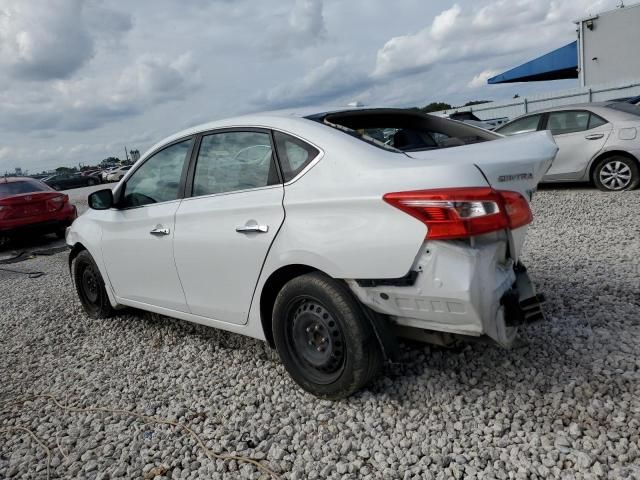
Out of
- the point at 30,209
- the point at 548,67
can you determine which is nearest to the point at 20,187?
the point at 30,209

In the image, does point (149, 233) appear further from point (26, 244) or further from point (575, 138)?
point (26, 244)

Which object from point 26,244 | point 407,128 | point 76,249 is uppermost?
point 407,128

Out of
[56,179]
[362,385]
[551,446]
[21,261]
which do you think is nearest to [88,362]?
[362,385]

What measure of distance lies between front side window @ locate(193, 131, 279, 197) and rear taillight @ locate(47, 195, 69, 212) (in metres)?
8.23

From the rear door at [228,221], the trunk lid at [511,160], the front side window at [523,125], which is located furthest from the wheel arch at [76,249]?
the front side window at [523,125]

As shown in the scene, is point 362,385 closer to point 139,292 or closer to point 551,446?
point 551,446

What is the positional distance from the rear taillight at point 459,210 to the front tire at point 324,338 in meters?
0.59

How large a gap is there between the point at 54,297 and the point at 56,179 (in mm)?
35366

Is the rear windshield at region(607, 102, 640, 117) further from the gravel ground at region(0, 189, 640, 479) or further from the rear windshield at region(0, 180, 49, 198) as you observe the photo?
the rear windshield at region(0, 180, 49, 198)

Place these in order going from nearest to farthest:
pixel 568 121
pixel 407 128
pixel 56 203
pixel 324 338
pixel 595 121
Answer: pixel 324 338 → pixel 407 128 → pixel 595 121 → pixel 568 121 → pixel 56 203

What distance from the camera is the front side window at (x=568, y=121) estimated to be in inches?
319

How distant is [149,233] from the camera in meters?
3.69

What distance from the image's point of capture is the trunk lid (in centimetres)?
233

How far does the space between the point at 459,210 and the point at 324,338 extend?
1.04 meters
